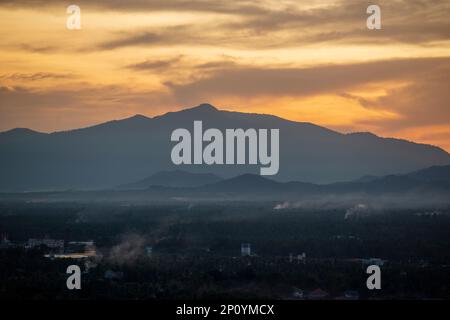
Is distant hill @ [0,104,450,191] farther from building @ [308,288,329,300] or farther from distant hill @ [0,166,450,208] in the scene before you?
building @ [308,288,329,300]

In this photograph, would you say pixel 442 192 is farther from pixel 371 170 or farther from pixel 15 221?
pixel 15 221

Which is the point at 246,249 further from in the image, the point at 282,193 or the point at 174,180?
the point at 174,180

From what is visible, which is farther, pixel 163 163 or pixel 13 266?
pixel 163 163

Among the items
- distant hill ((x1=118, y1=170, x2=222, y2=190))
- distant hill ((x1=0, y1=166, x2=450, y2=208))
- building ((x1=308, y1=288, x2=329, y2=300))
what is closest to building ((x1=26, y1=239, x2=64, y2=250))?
building ((x1=308, y1=288, x2=329, y2=300))

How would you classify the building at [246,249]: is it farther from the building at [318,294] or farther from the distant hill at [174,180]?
the distant hill at [174,180]
